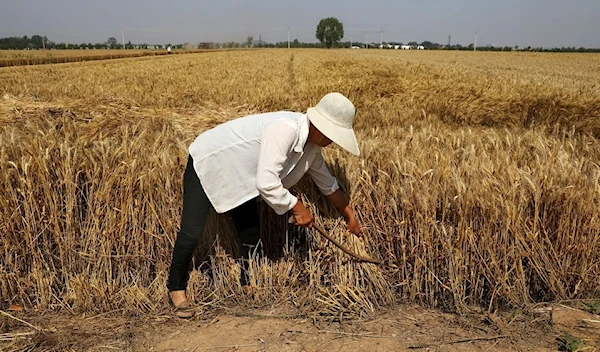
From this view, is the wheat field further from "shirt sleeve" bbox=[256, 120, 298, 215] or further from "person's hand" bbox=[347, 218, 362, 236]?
"shirt sleeve" bbox=[256, 120, 298, 215]

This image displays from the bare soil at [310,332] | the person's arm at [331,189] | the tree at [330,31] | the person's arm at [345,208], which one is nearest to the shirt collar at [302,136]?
the person's arm at [331,189]

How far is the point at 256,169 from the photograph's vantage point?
2494mm

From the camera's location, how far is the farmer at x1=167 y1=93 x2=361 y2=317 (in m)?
2.24

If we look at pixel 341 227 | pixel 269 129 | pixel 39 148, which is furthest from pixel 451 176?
pixel 39 148

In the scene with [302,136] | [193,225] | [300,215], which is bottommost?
[193,225]

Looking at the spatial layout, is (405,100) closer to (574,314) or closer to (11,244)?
(574,314)

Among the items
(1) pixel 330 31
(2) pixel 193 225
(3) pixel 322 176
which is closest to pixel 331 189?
(3) pixel 322 176

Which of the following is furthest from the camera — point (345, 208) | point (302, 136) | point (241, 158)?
point (345, 208)

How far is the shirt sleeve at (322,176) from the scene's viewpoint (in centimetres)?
261

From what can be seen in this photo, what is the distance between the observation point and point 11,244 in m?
2.87

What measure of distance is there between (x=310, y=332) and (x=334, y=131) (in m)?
1.26

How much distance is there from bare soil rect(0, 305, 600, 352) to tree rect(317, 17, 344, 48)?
141 m

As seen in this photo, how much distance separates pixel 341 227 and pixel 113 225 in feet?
5.07

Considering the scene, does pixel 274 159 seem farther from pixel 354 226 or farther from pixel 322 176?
pixel 354 226
